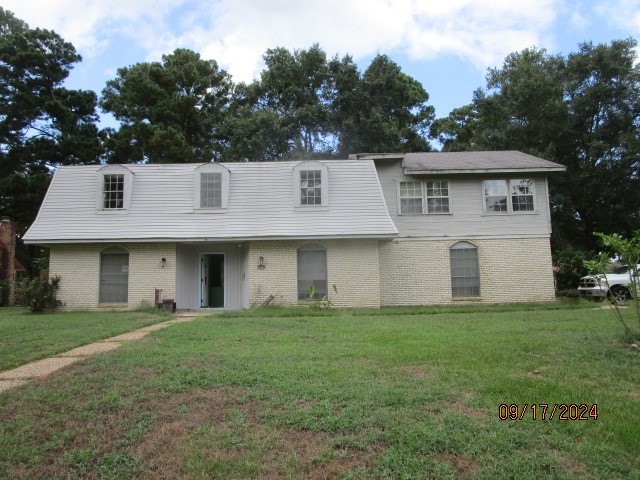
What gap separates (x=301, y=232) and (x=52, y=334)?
796 centimetres

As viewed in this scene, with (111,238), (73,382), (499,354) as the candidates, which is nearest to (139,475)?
(73,382)

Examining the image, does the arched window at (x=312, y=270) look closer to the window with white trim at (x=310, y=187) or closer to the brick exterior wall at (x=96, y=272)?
the window with white trim at (x=310, y=187)

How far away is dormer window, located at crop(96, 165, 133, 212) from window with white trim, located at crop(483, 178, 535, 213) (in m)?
13.0

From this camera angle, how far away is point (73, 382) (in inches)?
202

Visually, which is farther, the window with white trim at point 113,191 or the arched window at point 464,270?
the arched window at point 464,270

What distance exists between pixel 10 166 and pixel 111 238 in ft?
54.1

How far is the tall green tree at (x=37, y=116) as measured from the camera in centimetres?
2566

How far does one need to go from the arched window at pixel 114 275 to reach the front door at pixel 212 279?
2597mm

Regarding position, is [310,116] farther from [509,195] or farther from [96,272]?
[96,272]

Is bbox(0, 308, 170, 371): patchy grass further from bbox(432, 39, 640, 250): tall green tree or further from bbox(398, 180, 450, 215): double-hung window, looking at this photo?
bbox(432, 39, 640, 250): tall green tree

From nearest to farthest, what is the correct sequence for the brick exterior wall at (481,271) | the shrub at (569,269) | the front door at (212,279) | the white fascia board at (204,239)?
the white fascia board at (204,239) → the brick exterior wall at (481,271) → the front door at (212,279) → the shrub at (569,269)

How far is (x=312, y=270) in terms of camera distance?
15633mm

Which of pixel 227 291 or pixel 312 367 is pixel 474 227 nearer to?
pixel 227 291
